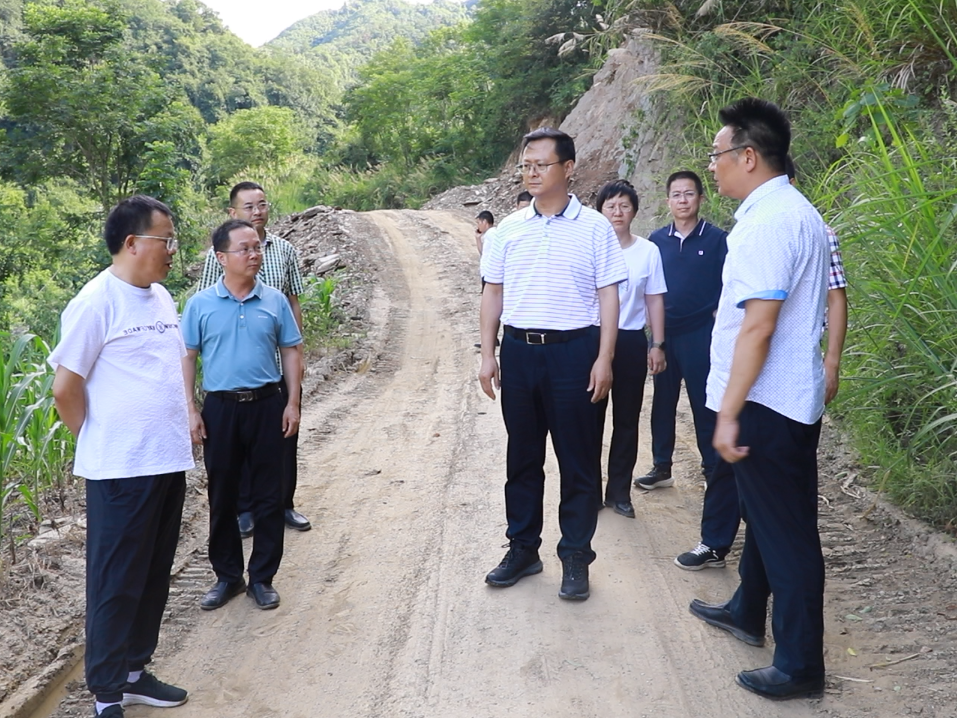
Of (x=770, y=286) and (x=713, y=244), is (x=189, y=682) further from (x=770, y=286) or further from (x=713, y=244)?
(x=713, y=244)

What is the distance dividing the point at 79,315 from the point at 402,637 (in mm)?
1876

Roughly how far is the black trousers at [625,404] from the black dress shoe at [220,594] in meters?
2.16

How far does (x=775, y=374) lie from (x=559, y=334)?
43.5 inches

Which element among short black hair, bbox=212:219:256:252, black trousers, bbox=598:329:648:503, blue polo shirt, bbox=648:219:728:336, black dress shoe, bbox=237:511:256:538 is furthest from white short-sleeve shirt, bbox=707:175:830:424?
black dress shoe, bbox=237:511:256:538

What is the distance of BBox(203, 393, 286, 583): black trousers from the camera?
4012 millimetres

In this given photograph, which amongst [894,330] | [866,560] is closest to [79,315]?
[866,560]

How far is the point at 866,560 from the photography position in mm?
4219

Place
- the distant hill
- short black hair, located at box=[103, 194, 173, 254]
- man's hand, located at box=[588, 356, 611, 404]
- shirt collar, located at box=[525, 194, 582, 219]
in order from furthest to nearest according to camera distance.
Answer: the distant hill < shirt collar, located at box=[525, 194, 582, 219] < man's hand, located at box=[588, 356, 611, 404] < short black hair, located at box=[103, 194, 173, 254]

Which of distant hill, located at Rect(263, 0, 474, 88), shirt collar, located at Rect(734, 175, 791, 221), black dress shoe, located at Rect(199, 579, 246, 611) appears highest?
distant hill, located at Rect(263, 0, 474, 88)

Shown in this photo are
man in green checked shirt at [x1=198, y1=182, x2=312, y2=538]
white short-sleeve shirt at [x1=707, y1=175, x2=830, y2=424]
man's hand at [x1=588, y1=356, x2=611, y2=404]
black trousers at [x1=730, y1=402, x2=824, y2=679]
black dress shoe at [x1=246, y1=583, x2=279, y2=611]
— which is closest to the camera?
white short-sleeve shirt at [x1=707, y1=175, x2=830, y2=424]

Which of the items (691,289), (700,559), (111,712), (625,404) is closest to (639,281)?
(691,289)

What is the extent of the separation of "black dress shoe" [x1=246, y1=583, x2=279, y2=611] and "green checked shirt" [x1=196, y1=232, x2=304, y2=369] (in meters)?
1.73

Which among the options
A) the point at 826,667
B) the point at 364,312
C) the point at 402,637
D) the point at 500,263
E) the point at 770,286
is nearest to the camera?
the point at 770,286

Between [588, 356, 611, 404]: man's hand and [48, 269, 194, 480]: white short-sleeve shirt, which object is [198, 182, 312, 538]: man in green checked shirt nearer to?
[48, 269, 194, 480]: white short-sleeve shirt
